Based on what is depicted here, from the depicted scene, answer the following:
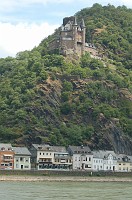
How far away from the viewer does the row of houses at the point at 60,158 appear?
11950 cm

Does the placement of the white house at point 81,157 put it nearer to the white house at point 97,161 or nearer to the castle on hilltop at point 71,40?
the white house at point 97,161

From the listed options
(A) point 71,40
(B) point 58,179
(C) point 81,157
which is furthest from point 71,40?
(B) point 58,179

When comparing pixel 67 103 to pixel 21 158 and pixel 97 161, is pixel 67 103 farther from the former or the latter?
A: pixel 21 158

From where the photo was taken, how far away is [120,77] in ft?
532

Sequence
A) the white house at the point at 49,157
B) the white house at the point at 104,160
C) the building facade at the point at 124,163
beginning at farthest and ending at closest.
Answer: the building facade at the point at 124,163, the white house at the point at 104,160, the white house at the point at 49,157

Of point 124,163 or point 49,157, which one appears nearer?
point 49,157

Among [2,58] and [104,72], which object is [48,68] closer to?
[104,72]

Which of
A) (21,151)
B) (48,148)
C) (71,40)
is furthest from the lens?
(71,40)

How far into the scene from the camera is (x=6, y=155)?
11819cm

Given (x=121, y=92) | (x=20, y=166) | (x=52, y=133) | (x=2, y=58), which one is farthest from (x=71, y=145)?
(x=2, y=58)

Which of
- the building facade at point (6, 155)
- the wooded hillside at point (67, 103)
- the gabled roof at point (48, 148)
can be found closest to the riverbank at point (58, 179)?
the gabled roof at point (48, 148)

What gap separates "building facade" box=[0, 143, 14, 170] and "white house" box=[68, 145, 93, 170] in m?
14.9

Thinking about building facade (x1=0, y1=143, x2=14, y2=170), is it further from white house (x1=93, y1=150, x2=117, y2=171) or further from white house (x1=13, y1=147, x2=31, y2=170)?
white house (x1=93, y1=150, x2=117, y2=171)

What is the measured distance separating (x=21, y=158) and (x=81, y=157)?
50.5 ft
